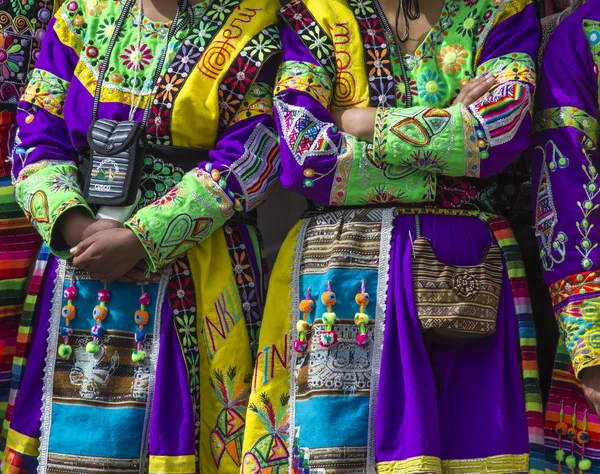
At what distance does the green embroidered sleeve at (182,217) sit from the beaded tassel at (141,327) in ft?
0.38

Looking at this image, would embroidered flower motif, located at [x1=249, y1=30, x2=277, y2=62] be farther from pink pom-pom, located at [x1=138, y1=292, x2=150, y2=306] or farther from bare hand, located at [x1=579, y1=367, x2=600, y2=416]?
bare hand, located at [x1=579, y1=367, x2=600, y2=416]

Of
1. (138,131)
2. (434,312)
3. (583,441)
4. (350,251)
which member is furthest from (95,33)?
(583,441)

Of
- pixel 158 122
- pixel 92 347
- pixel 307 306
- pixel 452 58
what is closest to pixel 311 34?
pixel 452 58

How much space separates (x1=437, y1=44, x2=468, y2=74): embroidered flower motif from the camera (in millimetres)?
3598

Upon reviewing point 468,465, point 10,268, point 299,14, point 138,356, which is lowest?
point 468,465

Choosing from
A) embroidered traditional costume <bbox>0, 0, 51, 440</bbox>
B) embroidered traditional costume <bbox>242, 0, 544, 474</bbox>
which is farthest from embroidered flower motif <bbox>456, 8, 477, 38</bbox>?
embroidered traditional costume <bbox>0, 0, 51, 440</bbox>

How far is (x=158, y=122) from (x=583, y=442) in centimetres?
169

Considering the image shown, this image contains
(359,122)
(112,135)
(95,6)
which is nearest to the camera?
(359,122)

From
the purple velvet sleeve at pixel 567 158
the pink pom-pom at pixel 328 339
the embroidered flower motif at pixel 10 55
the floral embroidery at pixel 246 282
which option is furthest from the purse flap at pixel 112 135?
the purple velvet sleeve at pixel 567 158

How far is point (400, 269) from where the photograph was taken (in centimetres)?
346

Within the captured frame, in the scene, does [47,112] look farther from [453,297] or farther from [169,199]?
[453,297]

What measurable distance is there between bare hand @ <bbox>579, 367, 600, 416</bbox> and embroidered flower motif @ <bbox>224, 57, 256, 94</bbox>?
144 cm

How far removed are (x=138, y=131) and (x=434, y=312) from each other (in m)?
1.14

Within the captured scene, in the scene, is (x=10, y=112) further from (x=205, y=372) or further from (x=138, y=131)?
(x=205, y=372)
